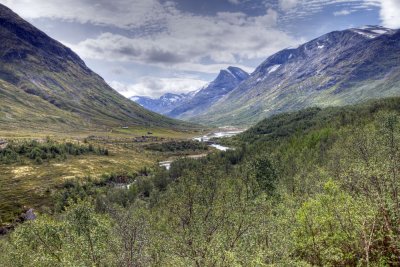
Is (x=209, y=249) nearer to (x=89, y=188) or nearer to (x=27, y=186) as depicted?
(x=89, y=188)

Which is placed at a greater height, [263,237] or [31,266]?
[263,237]

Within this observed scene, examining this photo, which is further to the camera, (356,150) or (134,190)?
(134,190)

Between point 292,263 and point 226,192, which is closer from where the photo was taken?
point 292,263

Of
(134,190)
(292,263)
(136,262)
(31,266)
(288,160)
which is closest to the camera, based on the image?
→ (292,263)

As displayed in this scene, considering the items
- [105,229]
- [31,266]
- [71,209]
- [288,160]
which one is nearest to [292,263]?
[105,229]

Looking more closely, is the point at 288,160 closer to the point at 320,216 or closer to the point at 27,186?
the point at 320,216

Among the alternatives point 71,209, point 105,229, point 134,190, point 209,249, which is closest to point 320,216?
point 209,249

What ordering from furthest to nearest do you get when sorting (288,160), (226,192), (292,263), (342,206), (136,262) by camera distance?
1. (288,160)
2. (226,192)
3. (136,262)
4. (342,206)
5. (292,263)

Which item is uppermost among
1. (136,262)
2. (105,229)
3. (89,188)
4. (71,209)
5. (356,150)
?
(356,150)

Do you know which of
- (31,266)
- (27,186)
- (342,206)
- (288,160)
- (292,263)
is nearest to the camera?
(292,263)

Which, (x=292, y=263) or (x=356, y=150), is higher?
(x=356, y=150)
